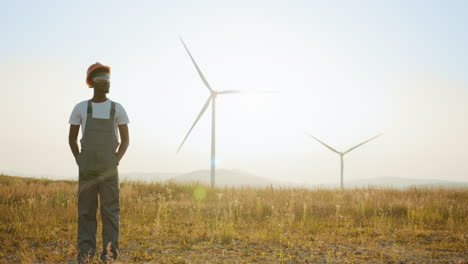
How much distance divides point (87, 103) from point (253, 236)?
478 centimetres

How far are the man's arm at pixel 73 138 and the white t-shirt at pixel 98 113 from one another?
8 centimetres

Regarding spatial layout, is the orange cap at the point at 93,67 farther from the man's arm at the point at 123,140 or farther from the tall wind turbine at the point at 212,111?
the tall wind turbine at the point at 212,111

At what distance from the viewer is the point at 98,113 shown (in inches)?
218

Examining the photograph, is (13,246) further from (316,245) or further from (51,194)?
(51,194)

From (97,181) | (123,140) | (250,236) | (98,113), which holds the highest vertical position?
(98,113)

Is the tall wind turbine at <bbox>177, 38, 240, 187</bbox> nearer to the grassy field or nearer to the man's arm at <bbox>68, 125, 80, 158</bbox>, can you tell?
the grassy field

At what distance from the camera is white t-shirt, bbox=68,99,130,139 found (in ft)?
18.2

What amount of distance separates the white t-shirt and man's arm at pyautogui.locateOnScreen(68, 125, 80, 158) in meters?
0.08

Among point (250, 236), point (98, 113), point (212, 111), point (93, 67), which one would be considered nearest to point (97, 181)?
point (98, 113)

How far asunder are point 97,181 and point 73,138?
0.81 metres

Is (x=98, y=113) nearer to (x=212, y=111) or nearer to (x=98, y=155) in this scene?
(x=98, y=155)

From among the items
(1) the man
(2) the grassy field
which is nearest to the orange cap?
(1) the man

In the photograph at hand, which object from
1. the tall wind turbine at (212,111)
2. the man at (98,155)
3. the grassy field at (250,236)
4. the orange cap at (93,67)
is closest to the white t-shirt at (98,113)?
the man at (98,155)

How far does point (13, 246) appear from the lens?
24.7 feet
